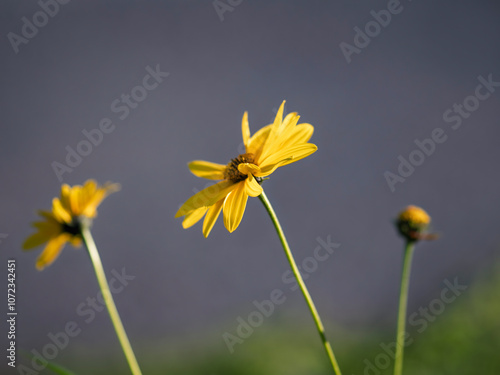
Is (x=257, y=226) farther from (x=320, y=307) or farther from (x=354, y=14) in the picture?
(x=354, y=14)

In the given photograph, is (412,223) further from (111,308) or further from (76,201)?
(76,201)

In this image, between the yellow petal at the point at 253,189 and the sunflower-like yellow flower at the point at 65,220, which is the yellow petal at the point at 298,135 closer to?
the yellow petal at the point at 253,189
